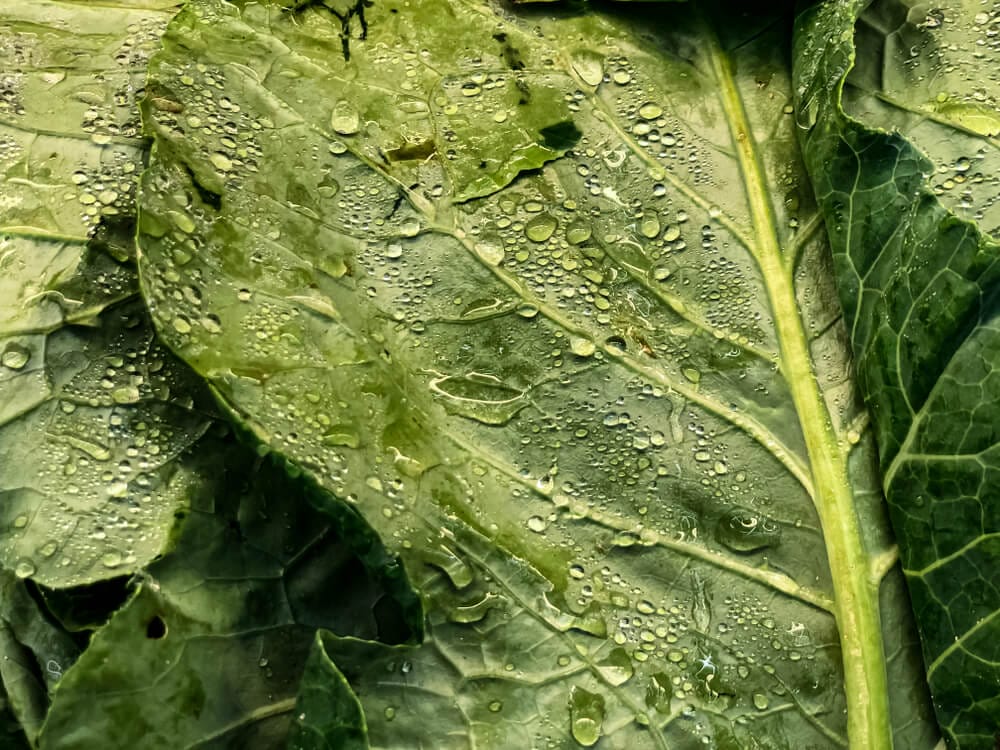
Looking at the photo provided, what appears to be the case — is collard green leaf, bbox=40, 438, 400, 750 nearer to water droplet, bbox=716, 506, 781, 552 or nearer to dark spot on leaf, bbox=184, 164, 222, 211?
dark spot on leaf, bbox=184, 164, 222, 211

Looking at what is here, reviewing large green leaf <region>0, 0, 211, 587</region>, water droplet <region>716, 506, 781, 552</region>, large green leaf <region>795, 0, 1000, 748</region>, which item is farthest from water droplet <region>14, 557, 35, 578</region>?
large green leaf <region>795, 0, 1000, 748</region>

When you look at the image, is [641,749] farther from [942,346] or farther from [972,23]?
[972,23]

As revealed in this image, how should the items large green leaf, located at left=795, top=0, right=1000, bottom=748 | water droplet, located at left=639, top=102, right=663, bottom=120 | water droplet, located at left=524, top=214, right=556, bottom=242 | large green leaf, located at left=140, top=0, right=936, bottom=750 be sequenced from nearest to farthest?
large green leaf, located at left=795, top=0, right=1000, bottom=748
large green leaf, located at left=140, top=0, right=936, bottom=750
water droplet, located at left=524, top=214, right=556, bottom=242
water droplet, located at left=639, top=102, right=663, bottom=120

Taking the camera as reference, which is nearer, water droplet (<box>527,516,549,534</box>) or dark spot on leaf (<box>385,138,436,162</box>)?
water droplet (<box>527,516,549,534</box>)

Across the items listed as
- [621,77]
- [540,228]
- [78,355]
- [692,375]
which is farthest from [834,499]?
[78,355]

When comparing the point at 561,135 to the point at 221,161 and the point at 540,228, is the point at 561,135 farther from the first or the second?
the point at 221,161

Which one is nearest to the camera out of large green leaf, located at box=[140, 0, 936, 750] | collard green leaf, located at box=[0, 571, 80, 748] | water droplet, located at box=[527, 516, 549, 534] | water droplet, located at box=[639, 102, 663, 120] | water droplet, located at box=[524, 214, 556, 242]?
large green leaf, located at box=[140, 0, 936, 750]

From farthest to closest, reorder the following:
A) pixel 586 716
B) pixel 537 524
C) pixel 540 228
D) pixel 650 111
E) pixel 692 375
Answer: pixel 650 111, pixel 540 228, pixel 692 375, pixel 537 524, pixel 586 716
